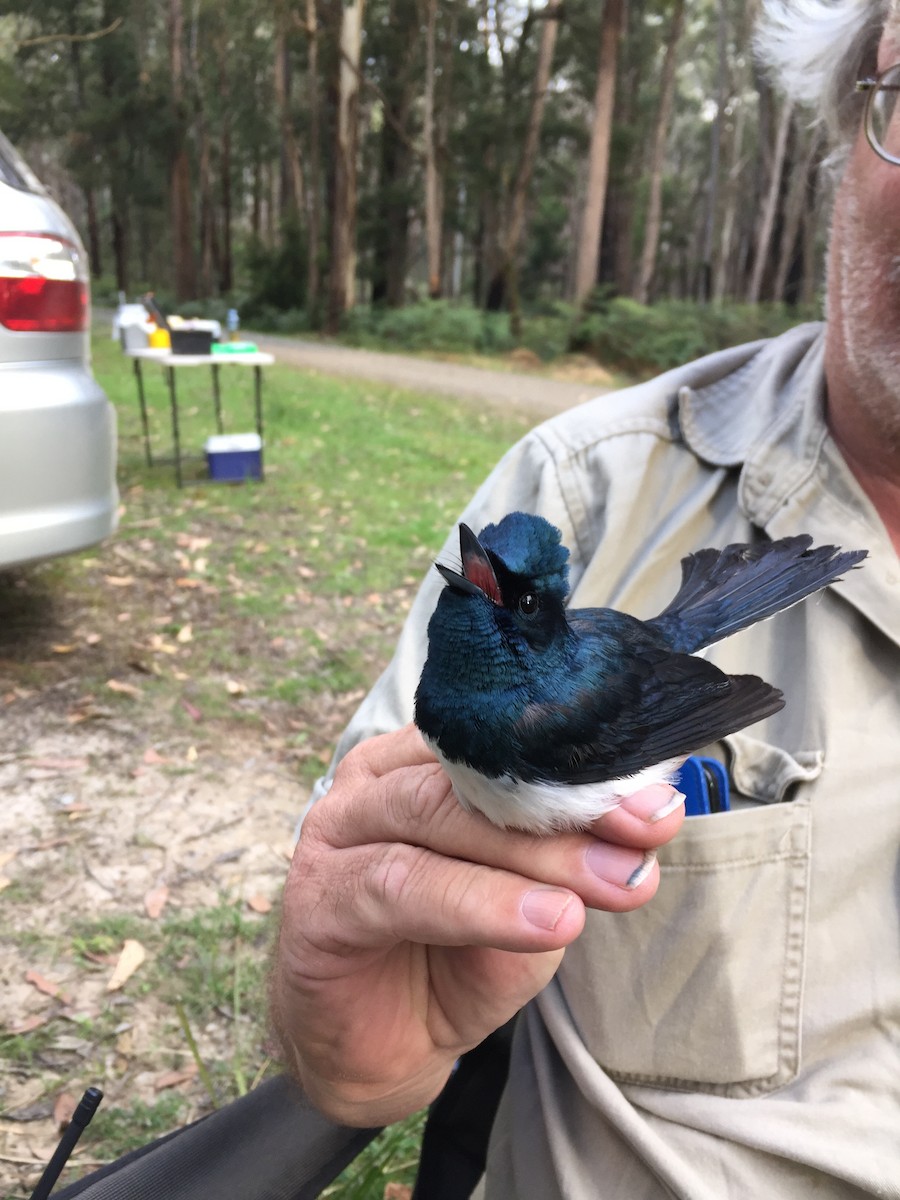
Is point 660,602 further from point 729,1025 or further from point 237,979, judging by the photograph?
point 237,979

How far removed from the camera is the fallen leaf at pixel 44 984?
A: 2625 millimetres

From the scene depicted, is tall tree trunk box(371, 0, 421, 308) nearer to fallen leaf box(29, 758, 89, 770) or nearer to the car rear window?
the car rear window

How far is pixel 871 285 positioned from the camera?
180cm

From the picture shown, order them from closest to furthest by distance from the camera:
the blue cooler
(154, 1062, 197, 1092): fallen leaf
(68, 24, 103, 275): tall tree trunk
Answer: (154, 1062, 197, 1092): fallen leaf → the blue cooler → (68, 24, 103, 275): tall tree trunk

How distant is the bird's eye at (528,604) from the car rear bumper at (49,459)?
109 inches

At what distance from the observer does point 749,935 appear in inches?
60.6

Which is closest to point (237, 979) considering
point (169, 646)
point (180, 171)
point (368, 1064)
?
point (368, 1064)

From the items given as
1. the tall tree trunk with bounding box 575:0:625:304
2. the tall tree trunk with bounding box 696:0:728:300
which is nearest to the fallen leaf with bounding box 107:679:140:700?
the tall tree trunk with bounding box 575:0:625:304

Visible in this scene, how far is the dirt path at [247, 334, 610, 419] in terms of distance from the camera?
15422mm

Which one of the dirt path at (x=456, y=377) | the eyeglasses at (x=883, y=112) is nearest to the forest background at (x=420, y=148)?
the dirt path at (x=456, y=377)

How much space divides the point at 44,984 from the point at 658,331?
20311 millimetres

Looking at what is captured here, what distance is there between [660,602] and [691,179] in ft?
222

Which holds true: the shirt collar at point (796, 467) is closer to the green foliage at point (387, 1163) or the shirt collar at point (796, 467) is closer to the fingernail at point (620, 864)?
the fingernail at point (620, 864)

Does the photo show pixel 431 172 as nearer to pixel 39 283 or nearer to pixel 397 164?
pixel 397 164
